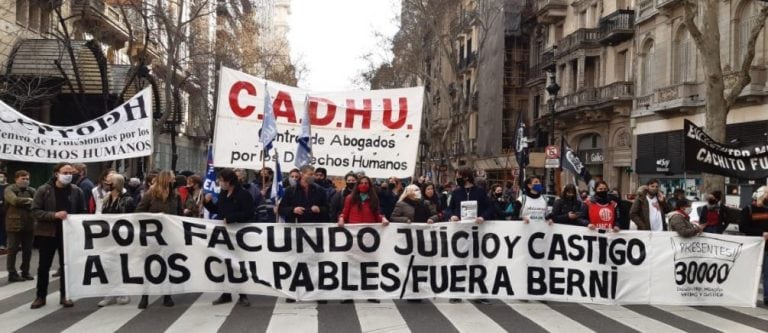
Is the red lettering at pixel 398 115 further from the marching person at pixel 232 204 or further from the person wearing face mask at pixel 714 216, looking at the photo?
the person wearing face mask at pixel 714 216

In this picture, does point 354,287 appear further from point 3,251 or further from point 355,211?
point 3,251

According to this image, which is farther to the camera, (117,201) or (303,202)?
(303,202)

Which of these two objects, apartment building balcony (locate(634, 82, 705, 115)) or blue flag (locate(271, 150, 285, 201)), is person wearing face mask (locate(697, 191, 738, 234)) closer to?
blue flag (locate(271, 150, 285, 201))

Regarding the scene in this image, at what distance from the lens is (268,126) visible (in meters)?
10.8

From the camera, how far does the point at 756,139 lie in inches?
979

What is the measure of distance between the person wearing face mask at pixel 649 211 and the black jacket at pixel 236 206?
5597 mm

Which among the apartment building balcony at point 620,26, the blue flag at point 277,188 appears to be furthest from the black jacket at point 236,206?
the apartment building balcony at point 620,26

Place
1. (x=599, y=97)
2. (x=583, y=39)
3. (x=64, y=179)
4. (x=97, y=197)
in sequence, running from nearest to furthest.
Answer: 1. (x=64, y=179)
2. (x=97, y=197)
3. (x=599, y=97)
4. (x=583, y=39)

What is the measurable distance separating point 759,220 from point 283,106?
688cm

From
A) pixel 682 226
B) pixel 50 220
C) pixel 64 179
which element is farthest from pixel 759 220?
pixel 50 220

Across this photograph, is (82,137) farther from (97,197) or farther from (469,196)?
(469,196)

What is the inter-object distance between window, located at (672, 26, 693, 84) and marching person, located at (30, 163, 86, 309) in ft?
80.9

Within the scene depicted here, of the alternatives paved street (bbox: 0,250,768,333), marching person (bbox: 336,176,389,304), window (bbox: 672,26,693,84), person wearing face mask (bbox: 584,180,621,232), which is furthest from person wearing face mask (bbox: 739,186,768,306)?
window (bbox: 672,26,693,84)

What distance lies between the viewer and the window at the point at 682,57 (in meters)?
28.9
